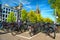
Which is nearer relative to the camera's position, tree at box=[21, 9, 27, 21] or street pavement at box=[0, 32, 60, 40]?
street pavement at box=[0, 32, 60, 40]

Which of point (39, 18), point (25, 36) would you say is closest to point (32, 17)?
point (39, 18)

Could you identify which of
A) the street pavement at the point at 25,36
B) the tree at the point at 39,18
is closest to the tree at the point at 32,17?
the tree at the point at 39,18

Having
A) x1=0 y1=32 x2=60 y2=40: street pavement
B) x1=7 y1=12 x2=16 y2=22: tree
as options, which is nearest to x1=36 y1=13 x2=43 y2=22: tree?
x1=0 y1=32 x2=60 y2=40: street pavement

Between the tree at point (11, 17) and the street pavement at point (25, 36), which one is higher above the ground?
the tree at point (11, 17)

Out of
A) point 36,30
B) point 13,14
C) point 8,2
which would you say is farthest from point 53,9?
point 8,2

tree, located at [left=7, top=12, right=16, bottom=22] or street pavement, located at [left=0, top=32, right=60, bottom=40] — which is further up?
tree, located at [left=7, top=12, right=16, bottom=22]

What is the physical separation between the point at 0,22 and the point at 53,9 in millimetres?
1060

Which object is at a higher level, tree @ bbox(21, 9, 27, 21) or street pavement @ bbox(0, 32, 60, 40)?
tree @ bbox(21, 9, 27, 21)

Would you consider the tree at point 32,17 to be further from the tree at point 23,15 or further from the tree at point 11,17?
the tree at point 11,17

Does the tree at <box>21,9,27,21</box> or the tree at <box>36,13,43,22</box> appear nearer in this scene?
the tree at <box>36,13,43,22</box>

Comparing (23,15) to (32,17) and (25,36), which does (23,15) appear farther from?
(25,36)

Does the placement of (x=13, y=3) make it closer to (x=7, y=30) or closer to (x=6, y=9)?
(x=6, y=9)

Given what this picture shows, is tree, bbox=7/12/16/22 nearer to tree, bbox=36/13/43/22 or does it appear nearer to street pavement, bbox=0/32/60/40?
street pavement, bbox=0/32/60/40

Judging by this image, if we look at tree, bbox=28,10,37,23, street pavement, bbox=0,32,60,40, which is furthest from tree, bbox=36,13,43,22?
street pavement, bbox=0,32,60,40
